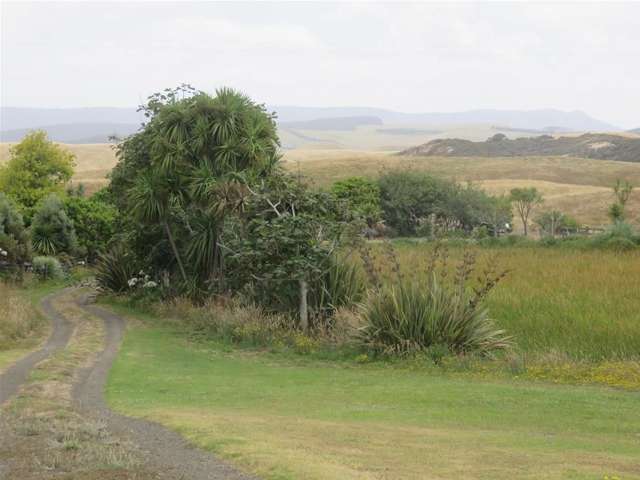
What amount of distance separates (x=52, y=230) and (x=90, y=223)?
2.92 meters

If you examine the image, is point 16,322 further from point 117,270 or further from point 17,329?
point 117,270

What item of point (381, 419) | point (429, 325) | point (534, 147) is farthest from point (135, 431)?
point (534, 147)

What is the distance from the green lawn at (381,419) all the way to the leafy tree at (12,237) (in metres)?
23.1

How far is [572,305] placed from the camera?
2078 centimetres

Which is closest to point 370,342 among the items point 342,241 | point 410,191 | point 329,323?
point 329,323

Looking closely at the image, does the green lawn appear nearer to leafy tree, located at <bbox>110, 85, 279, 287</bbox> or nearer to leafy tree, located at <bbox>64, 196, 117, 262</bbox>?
leafy tree, located at <bbox>110, 85, 279, 287</bbox>

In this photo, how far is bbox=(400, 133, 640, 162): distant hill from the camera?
514 feet

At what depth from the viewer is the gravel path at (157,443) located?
8312 millimetres

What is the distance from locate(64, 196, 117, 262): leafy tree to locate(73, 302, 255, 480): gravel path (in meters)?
36.7

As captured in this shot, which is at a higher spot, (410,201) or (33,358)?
(33,358)

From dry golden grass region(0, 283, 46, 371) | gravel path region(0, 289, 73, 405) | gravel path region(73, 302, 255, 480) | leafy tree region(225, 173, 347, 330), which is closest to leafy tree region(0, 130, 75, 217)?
gravel path region(0, 289, 73, 405)

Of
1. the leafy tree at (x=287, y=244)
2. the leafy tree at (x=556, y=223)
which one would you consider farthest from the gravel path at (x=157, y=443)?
the leafy tree at (x=556, y=223)

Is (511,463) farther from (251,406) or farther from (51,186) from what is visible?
(51,186)

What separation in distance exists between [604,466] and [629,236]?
29.7 metres
